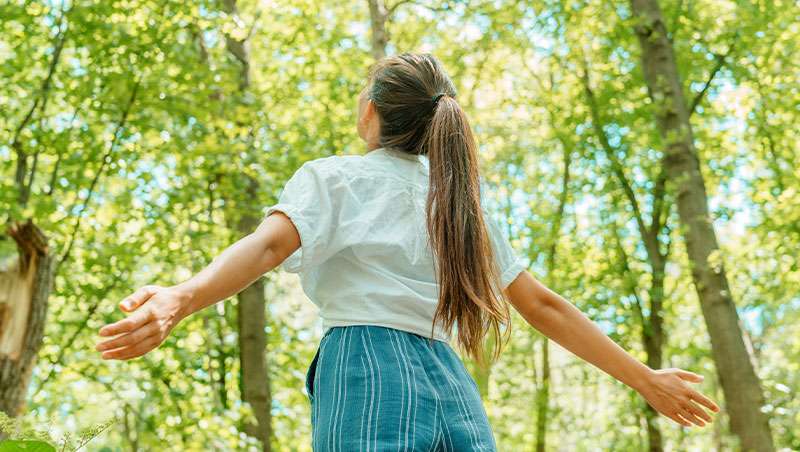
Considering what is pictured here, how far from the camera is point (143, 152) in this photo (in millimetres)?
9453

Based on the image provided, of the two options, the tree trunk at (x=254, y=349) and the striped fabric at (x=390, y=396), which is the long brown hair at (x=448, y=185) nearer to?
the striped fabric at (x=390, y=396)

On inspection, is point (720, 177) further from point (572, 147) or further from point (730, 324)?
point (730, 324)

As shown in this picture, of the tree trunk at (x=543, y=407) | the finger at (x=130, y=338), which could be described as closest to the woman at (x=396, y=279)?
the finger at (x=130, y=338)

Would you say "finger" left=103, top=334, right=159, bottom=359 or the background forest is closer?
"finger" left=103, top=334, right=159, bottom=359

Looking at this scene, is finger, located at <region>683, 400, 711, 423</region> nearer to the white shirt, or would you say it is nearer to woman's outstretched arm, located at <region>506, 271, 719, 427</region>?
woman's outstretched arm, located at <region>506, 271, 719, 427</region>

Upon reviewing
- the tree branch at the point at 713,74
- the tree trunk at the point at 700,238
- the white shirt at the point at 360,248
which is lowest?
the white shirt at the point at 360,248

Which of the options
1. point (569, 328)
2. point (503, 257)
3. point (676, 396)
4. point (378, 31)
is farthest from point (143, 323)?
point (378, 31)

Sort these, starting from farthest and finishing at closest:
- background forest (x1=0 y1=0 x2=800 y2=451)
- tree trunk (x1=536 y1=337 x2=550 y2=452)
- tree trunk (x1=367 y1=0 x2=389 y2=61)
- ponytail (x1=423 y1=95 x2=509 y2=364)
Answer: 1. tree trunk (x1=536 y1=337 x2=550 y2=452)
2. tree trunk (x1=367 y1=0 x2=389 y2=61)
3. background forest (x1=0 y1=0 x2=800 y2=451)
4. ponytail (x1=423 y1=95 x2=509 y2=364)

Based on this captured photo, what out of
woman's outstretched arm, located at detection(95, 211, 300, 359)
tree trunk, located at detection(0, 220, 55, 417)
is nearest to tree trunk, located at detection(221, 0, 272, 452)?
tree trunk, located at detection(0, 220, 55, 417)

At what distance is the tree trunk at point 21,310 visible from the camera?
571cm

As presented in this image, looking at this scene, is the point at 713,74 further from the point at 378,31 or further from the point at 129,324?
the point at 129,324

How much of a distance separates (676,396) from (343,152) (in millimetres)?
10127

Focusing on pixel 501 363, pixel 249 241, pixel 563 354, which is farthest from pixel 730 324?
pixel 563 354

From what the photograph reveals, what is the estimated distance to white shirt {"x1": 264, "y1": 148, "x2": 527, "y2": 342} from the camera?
1.99 m
